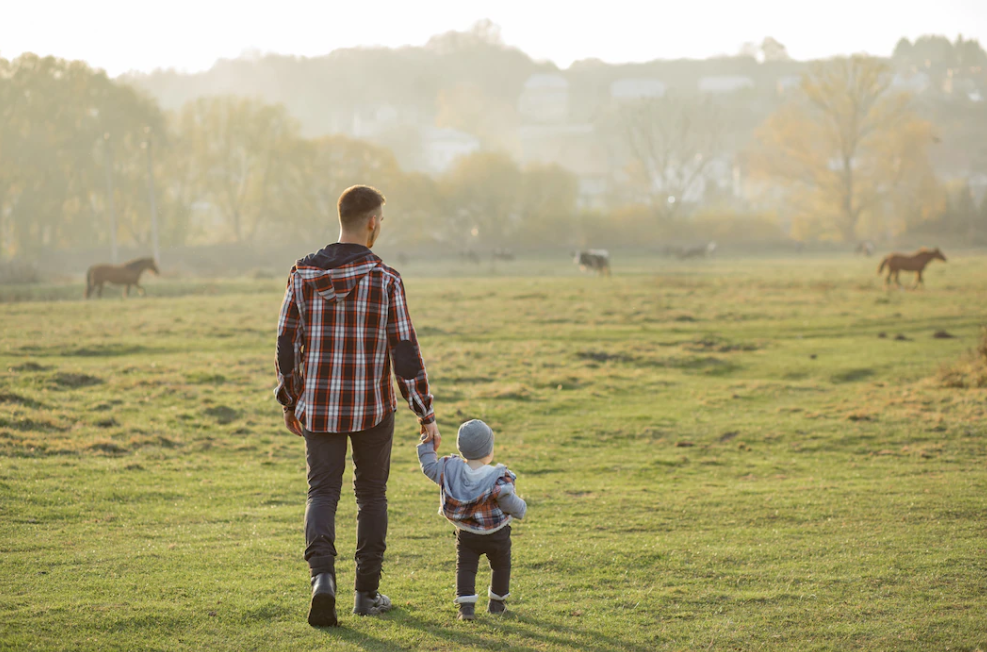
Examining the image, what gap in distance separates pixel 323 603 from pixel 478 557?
2.74 ft

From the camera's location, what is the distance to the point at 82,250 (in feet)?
195

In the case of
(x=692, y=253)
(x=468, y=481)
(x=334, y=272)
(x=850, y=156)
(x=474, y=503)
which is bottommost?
(x=474, y=503)

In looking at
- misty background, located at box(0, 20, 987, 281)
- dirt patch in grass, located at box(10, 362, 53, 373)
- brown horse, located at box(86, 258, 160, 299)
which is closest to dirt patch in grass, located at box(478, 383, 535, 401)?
dirt patch in grass, located at box(10, 362, 53, 373)

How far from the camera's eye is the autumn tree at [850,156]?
3098 inches

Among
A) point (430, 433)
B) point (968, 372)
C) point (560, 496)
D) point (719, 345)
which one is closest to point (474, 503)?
point (430, 433)

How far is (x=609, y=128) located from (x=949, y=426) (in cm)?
16308

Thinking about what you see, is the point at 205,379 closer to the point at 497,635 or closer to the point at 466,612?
the point at 466,612

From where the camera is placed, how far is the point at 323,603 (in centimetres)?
464

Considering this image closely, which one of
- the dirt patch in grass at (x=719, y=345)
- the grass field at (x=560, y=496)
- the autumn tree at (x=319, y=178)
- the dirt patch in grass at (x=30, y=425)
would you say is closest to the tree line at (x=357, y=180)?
the autumn tree at (x=319, y=178)

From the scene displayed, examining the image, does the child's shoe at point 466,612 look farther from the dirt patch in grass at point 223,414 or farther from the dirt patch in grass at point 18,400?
the dirt patch in grass at point 18,400

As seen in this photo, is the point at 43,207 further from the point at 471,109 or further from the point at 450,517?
the point at 471,109

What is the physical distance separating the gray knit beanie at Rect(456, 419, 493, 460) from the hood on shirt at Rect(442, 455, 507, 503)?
3.5 inches

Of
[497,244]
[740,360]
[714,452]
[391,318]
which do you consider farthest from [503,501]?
[497,244]

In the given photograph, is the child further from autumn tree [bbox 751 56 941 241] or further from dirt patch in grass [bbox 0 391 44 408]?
autumn tree [bbox 751 56 941 241]
